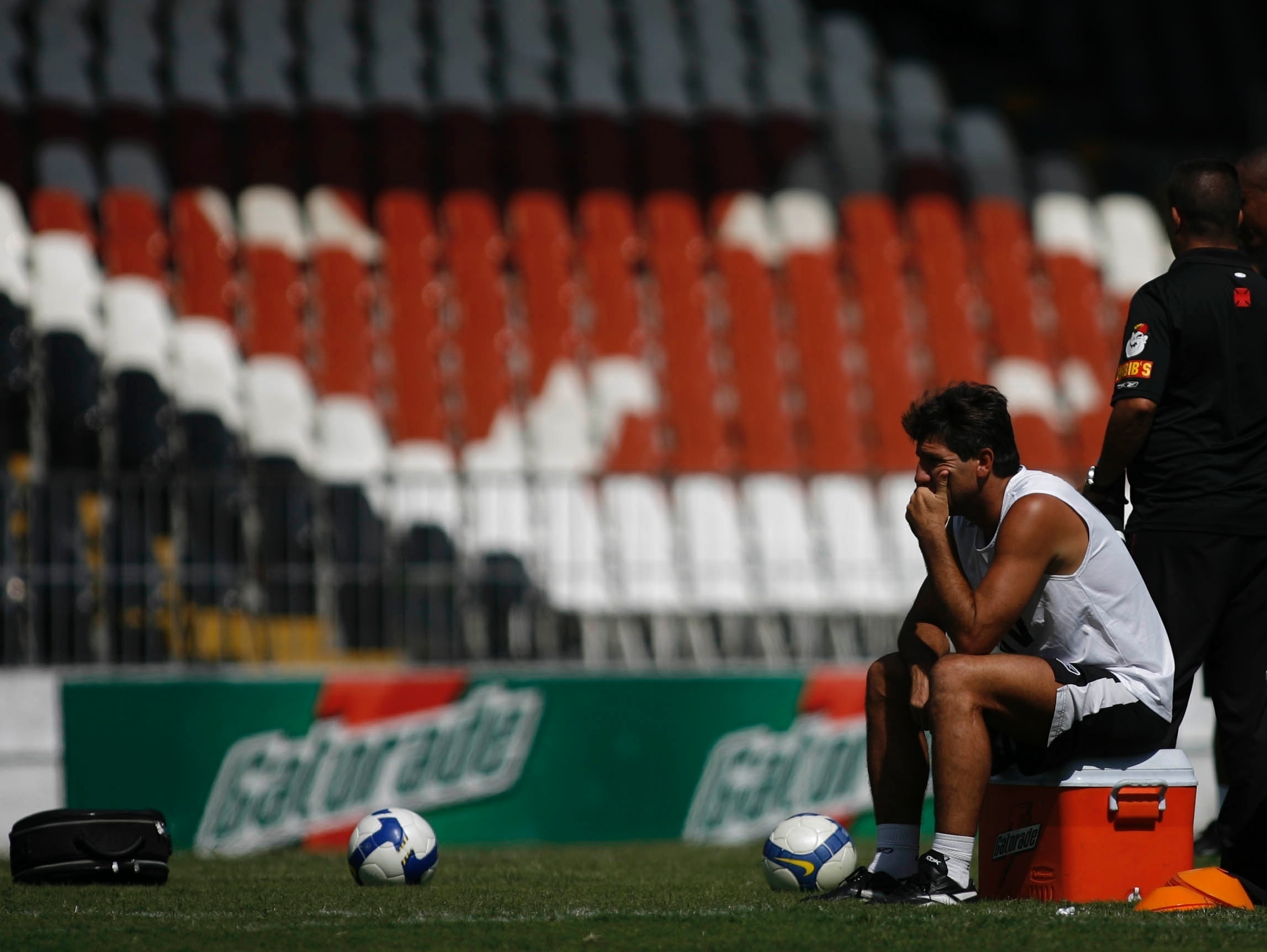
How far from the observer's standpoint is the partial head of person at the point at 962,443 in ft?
14.9

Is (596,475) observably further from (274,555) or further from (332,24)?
(332,24)

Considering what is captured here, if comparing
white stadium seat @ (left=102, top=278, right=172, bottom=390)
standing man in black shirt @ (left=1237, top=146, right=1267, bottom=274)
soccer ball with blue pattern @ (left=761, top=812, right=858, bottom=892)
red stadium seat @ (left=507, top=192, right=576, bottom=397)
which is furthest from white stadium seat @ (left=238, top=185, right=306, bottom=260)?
standing man in black shirt @ (left=1237, top=146, right=1267, bottom=274)

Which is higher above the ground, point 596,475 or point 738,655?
point 596,475

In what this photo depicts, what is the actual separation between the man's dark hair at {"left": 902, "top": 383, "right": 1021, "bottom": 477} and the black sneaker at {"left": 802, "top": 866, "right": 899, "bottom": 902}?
3.65 ft

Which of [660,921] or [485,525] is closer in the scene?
[660,921]

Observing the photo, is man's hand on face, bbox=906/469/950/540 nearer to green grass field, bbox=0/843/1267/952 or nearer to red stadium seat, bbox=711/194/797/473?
green grass field, bbox=0/843/1267/952

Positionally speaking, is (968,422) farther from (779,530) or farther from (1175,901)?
(779,530)

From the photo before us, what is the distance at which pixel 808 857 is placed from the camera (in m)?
5.30

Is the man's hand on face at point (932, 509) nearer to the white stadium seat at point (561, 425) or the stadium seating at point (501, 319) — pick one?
the stadium seating at point (501, 319)

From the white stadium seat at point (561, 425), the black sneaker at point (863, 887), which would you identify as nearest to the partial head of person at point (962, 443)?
the black sneaker at point (863, 887)

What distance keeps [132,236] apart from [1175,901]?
1063 centimetres

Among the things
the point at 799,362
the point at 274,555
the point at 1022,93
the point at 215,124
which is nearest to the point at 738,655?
the point at 274,555

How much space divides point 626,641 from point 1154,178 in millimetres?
8356

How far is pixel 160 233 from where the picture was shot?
13484 mm
